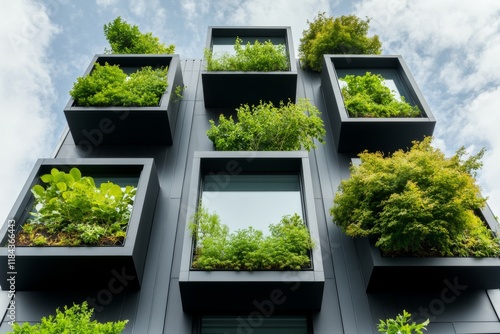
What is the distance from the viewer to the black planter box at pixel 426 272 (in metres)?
8.05

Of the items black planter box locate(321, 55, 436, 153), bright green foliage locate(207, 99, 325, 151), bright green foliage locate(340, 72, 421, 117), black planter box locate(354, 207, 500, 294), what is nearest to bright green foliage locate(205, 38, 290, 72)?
black planter box locate(321, 55, 436, 153)

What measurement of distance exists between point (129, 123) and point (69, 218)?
3.66m

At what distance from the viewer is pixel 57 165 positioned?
9.91m

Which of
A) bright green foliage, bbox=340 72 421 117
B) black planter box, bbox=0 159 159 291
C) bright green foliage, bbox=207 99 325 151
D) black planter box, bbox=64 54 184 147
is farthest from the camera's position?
bright green foliage, bbox=340 72 421 117

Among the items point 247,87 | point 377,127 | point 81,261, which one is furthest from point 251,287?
point 247,87

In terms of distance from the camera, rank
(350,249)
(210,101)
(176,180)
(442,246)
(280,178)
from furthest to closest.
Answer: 1. (210,101)
2. (176,180)
3. (280,178)
4. (350,249)
5. (442,246)

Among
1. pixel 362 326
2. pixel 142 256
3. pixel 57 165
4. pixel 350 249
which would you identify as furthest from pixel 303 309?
pixel 57 165

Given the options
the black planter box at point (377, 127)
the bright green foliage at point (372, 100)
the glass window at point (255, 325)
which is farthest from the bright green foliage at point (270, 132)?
the glass window at point (255, 325)

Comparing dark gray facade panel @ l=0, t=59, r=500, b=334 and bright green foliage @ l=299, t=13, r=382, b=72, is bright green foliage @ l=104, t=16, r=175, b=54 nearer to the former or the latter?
bright green foliage @ l=299, t=13, r=382, b=72

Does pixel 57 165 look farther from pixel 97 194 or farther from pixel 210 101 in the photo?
pixel 210 101

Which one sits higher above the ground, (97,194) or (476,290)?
(97,194)

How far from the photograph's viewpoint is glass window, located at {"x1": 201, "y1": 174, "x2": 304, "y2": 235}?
8.96 meters

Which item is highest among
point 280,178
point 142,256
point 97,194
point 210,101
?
point 210,101

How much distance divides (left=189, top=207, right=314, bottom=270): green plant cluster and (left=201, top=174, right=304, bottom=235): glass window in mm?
427
